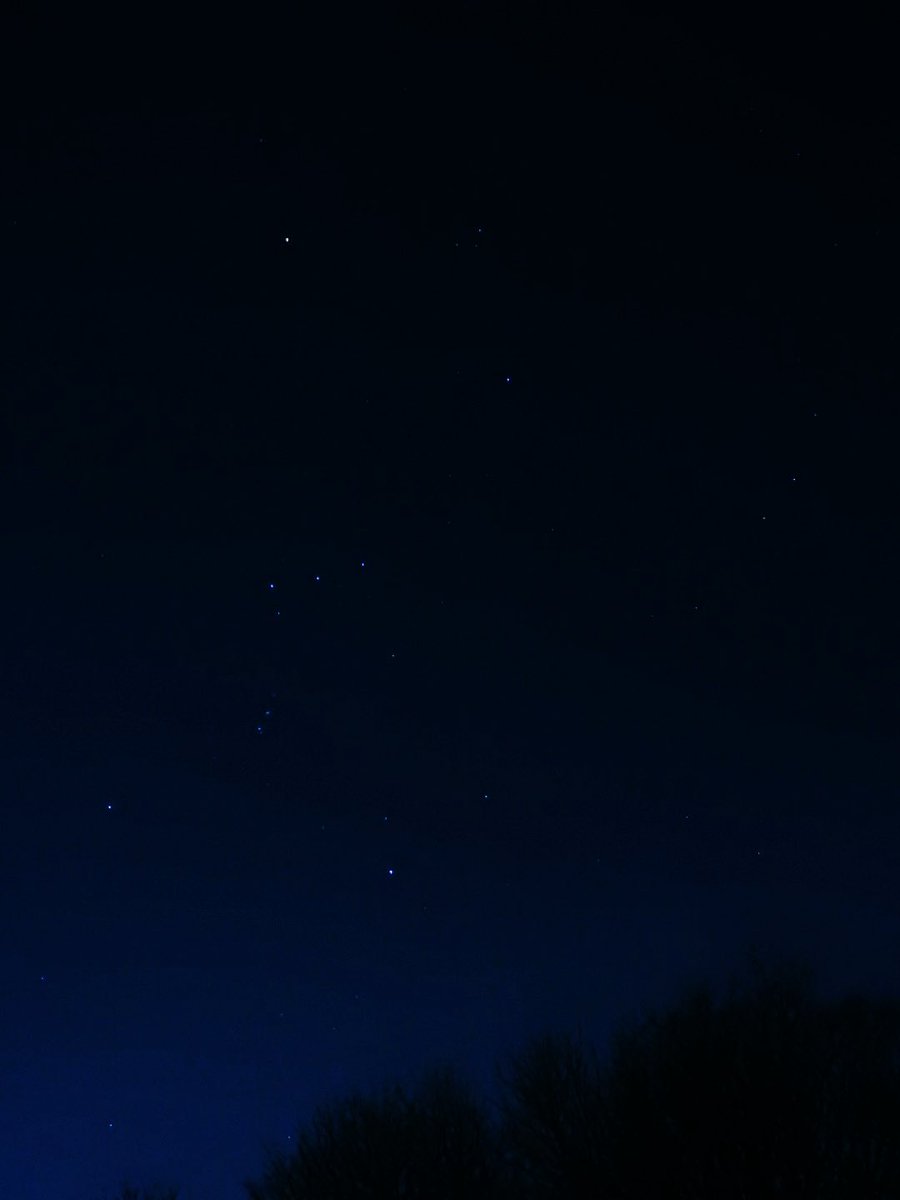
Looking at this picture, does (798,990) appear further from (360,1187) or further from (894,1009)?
(360,1187)

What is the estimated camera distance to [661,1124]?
16734 millimetres

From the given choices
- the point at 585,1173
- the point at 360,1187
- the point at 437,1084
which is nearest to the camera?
the point at 585,1173

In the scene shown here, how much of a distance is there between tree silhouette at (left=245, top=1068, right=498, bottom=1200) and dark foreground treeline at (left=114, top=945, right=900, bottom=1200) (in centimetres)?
3

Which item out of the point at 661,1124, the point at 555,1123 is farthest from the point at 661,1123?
the point at 555,1123

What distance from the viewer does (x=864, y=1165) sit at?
16547 mm

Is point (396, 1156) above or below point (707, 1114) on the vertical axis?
below

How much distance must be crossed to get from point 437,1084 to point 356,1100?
1621 mm

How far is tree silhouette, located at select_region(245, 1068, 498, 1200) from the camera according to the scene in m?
20.7

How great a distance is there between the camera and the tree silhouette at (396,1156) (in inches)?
814

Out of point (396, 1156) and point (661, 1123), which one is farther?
point (396, 1156)

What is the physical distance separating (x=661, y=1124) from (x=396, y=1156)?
251 inches

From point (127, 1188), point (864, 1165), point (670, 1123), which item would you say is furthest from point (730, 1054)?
point (127, 1188)

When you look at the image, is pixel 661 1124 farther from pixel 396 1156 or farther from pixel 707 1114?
pixel 396 1156

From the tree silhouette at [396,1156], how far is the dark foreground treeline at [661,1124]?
0.03 m
